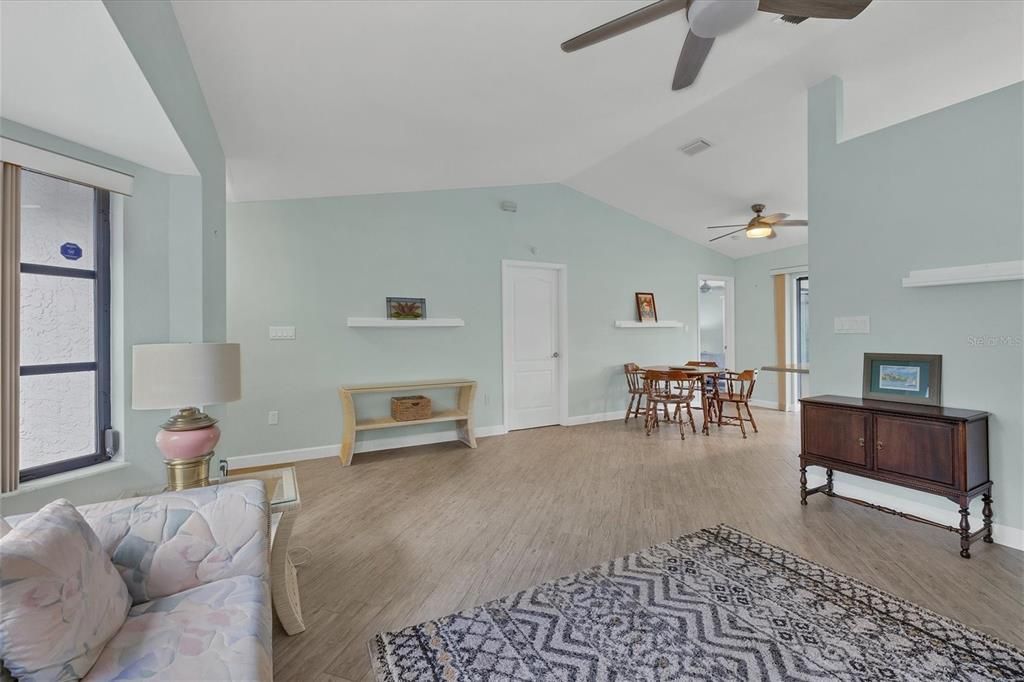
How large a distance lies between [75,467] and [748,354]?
774cm

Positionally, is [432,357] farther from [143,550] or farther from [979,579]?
[979,579]

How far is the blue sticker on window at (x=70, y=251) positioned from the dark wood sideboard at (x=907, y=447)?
4.13 m

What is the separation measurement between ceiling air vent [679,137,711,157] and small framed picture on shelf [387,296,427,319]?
2985mm

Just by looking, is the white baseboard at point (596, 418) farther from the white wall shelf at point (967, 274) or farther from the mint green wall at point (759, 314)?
the white wall shelf at point (967, 274)

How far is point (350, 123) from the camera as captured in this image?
9.87 ft

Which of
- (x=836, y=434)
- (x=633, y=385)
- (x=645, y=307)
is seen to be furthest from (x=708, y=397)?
(x=836, y=434)

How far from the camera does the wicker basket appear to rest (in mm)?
4387

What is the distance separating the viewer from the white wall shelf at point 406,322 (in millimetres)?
4426

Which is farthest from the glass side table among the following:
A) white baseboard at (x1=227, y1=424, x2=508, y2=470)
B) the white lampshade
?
white baseboard at (x1=227, y1=424, x2=508, y2=470)

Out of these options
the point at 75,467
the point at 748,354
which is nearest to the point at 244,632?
the point at 75,467

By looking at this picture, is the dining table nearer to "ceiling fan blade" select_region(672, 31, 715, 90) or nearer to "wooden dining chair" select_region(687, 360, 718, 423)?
"wooden dining chair" select_region(687, 360, 718, 423)

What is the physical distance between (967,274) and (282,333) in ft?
16.4

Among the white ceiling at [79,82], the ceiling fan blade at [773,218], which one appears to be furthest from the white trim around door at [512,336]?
the white ceiling at [79,82]

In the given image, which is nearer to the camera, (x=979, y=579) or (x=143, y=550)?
(x=143, y=550)
